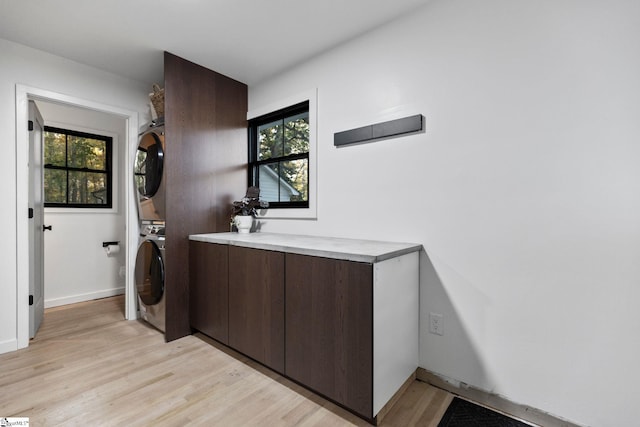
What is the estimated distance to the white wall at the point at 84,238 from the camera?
3350mm

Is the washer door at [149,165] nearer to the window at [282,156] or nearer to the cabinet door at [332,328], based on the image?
the window at [282,156]

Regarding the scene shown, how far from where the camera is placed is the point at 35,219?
2609mm

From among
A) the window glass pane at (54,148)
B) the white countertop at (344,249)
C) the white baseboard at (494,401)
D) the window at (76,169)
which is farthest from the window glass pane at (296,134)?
the window glass pane at (54,148)

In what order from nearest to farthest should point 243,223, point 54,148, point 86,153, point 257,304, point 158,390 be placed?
point 158,390 → point 257,304 → point 243,223 → point 54,148 → point 86,153

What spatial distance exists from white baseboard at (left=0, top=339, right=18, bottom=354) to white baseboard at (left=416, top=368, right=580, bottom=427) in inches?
120

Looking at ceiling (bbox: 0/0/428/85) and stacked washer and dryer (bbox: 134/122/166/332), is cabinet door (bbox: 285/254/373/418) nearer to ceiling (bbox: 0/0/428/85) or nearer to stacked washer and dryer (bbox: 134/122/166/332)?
stacked washer and dryer (bbox: 134/122/166/332)

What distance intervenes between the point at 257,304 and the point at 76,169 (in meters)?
3.23

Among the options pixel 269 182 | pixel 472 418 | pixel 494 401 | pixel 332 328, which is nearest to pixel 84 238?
pixel 269 182

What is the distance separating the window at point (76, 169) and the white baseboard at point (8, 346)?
1.69 meters

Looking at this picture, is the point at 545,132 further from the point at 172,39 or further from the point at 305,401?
the point at 172,39

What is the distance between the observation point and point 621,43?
131 centimetres

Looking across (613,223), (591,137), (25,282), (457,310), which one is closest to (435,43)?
(591,137)

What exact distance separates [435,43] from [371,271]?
151 centimetres

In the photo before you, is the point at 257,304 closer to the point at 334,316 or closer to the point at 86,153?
the point at 334,316
